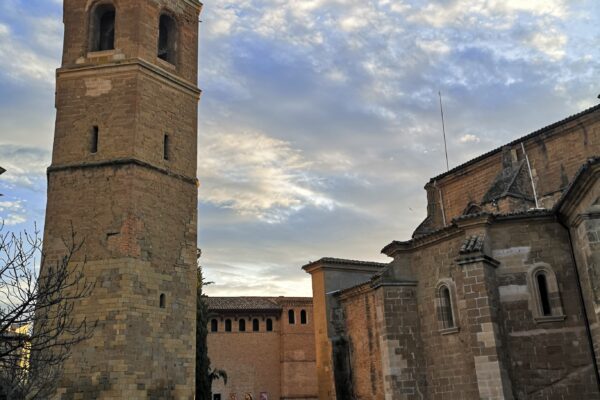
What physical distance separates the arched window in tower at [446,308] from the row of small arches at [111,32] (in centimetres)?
1121

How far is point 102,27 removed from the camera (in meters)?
18.7

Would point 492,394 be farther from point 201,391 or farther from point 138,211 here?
point 201,391

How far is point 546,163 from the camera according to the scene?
60.6 ft

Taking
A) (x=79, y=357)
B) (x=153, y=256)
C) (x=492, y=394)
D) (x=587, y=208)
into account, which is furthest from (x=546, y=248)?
(x=79, y=357)

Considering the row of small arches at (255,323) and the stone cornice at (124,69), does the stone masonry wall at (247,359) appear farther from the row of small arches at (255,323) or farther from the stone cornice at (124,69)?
the stone cornice at (124,69)

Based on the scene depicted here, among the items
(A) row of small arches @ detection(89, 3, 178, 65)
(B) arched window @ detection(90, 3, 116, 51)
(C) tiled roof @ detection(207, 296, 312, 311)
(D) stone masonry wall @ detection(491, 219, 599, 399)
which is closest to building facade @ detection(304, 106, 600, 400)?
(D) stone masonry wall @ detection(491, 219, 599, 399)

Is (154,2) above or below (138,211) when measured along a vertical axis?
above

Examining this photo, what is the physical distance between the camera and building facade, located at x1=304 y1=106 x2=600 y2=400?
12.5 metres

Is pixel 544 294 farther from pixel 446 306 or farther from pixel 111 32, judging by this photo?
pixel 111 32

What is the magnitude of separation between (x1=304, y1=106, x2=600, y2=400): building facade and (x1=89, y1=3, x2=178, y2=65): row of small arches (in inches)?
387

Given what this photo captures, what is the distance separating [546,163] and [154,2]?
13.8m

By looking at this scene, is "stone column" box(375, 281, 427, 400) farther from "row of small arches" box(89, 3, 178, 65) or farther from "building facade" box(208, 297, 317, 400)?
"building facade" box(208, 297, 317, 400)

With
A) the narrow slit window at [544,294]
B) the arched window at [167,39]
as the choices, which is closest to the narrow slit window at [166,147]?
the arched window at [167,39]

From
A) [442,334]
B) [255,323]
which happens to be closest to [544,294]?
[442,334]
